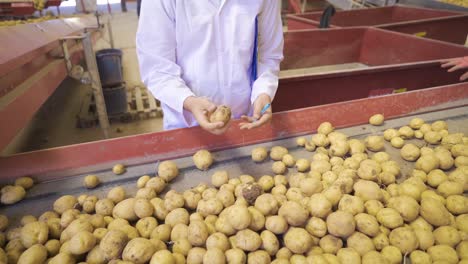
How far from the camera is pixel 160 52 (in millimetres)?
1421

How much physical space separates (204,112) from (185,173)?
36 cm

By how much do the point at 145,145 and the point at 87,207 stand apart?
0.39m

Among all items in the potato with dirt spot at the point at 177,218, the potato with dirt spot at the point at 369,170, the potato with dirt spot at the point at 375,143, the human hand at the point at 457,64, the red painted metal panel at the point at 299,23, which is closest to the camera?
the potato with dirt spot at the point at 177,218

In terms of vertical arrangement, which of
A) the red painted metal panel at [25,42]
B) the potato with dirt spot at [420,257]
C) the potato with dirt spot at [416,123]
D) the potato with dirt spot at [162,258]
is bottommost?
the potato with dirt spot at [420,257]

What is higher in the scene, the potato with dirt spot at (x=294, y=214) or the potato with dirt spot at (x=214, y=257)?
the potato with dirt spot at (x=294, y=214)

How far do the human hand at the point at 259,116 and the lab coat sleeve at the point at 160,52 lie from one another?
32 cm

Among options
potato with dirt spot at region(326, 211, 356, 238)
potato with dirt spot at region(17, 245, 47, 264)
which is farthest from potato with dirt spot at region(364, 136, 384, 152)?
potato with dirt spot at region(17, 245, 47, 264)

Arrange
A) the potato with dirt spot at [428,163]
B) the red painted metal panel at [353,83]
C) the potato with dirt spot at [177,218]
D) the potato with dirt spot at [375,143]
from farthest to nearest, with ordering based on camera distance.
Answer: the red painted metal panel at [353,83] < the potato with dirt spot at [375,143] < the potato with dirt spot at [428,163] < the potato with dirt spot at [177,218]

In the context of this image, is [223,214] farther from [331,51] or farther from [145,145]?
[331,51]

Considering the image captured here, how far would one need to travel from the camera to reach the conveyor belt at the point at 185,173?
127 centimetres

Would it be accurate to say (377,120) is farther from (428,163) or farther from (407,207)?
(407,207)

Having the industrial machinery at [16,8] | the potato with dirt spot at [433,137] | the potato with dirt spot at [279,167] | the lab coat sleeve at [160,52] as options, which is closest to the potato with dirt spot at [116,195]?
the lab coat sleeve at [160,52]

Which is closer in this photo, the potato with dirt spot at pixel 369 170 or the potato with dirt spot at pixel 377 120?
the potato with dirt spot at pixel 369 170

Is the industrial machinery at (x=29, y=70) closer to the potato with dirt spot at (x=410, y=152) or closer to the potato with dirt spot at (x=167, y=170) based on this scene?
the potato with dirt spot at (x=167, y=170)
